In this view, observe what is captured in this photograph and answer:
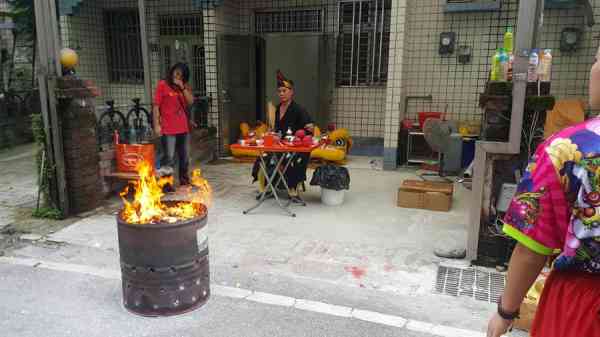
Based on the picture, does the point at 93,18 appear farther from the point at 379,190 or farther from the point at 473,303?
the point at 473,303

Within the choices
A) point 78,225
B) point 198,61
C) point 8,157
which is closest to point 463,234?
point 78,225

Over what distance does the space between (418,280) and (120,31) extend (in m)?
10.2

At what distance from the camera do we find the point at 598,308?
1.50 meters

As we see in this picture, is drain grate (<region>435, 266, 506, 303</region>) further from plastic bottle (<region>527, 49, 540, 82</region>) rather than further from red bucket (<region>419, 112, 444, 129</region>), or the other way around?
red bucket (<region>419, 112, 444, 129</region>)

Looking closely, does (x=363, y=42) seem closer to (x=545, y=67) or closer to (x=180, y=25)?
(x=180, y=25)

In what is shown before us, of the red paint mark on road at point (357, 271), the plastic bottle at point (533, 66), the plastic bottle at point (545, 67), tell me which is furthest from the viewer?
the red paint mark on road at point (357, 271)

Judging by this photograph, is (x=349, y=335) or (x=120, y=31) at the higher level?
(x=120, y=31)

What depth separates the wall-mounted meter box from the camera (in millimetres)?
8969

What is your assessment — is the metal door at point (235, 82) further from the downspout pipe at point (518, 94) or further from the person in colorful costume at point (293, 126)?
the downspout pipe at point (518, 94)

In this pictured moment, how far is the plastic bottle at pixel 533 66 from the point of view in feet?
14.0

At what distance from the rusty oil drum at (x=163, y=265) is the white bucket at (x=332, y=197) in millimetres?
3043

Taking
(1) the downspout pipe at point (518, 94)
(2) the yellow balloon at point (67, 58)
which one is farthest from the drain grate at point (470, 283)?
(2) the yellow balloon at point (67, 58)

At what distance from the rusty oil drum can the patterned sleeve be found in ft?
8.57

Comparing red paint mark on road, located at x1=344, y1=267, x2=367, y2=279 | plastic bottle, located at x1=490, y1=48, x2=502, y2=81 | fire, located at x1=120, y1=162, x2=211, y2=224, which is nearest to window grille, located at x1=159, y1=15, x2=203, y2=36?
fire, located at x1=120, y1=162, x2=211, y2=224
